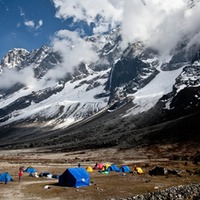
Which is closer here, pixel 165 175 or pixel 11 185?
pixel 11 185

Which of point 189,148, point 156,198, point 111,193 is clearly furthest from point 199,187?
point 189,148

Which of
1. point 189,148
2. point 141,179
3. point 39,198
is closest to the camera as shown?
point 39,198

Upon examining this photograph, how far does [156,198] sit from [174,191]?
4964 millimetres

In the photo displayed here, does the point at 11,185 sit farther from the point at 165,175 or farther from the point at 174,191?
the point at 165,175

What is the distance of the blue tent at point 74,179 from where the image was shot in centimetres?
5512

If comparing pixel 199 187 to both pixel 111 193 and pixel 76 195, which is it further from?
pixel 76 195

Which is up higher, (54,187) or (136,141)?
(136,141)

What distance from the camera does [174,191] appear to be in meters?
51.4

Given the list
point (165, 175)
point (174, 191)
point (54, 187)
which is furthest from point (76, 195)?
point (165, 175)

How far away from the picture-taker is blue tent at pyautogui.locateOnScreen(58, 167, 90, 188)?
55125 millimetres

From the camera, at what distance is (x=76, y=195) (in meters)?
48.2

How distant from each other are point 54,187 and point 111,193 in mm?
9840

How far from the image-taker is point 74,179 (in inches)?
2169

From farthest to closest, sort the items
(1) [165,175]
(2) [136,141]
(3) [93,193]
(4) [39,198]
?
(2) [136,141] → (1) [165,175] → (3) [93,193] → (4) [39,198]
